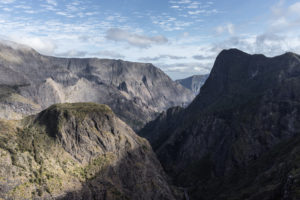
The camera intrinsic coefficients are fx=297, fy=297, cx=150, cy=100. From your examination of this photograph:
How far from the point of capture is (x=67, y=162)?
17025 cm

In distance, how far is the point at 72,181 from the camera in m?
161

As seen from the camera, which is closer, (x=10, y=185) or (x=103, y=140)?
(x=10, y=185)

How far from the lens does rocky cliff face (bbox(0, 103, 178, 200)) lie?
148 metres

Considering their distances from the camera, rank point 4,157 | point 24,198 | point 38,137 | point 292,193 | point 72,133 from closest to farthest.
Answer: point 292,193, point 24,198, point 4,157, point 38,137, point 72,133

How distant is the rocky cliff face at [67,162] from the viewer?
14750 centimetres

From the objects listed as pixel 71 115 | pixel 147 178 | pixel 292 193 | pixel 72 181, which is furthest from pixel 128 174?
pixel 292 193

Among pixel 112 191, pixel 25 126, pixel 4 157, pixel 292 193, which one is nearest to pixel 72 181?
pixel 112 191

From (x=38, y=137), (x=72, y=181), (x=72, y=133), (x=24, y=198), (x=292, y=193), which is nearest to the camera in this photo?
(x=292, y=193)

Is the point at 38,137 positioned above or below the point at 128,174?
above

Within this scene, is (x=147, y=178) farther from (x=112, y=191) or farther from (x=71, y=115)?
(x=71, y=115)

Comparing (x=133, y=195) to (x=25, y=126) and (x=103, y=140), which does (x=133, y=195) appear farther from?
(x=25, y=126)

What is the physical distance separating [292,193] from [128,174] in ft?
342

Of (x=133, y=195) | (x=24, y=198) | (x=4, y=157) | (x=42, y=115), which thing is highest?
(x=42, y=115)

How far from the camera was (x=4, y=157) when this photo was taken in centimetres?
14762
